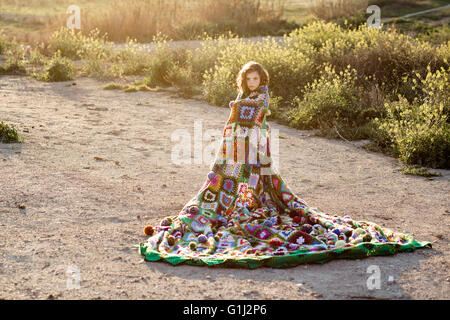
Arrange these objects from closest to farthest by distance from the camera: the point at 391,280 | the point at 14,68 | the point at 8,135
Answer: the point at 391,280 < the point at 8,135 < the point at 14,68

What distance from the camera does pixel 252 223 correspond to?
16.9ft

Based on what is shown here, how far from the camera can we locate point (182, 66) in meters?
14.1

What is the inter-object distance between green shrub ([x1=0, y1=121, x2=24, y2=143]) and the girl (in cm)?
362

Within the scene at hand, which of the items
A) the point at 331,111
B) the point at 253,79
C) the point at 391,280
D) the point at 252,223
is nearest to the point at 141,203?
the point at 252,223

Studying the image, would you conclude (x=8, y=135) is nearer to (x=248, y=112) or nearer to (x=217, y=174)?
(x=217, y=174)

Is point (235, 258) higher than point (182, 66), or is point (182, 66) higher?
point (182, 66)

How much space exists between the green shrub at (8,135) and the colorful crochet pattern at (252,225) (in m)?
3.63

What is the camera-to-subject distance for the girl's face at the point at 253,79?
17.3 feet

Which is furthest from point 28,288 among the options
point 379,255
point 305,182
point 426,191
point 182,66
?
point 182,66

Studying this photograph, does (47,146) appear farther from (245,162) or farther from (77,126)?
(245,162)

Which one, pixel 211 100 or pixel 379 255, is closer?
pixel 379 255

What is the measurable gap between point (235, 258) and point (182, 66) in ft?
33.7

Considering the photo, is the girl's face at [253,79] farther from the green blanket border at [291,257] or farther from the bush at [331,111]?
the bush at [331,111]

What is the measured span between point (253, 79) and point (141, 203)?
186 cm
